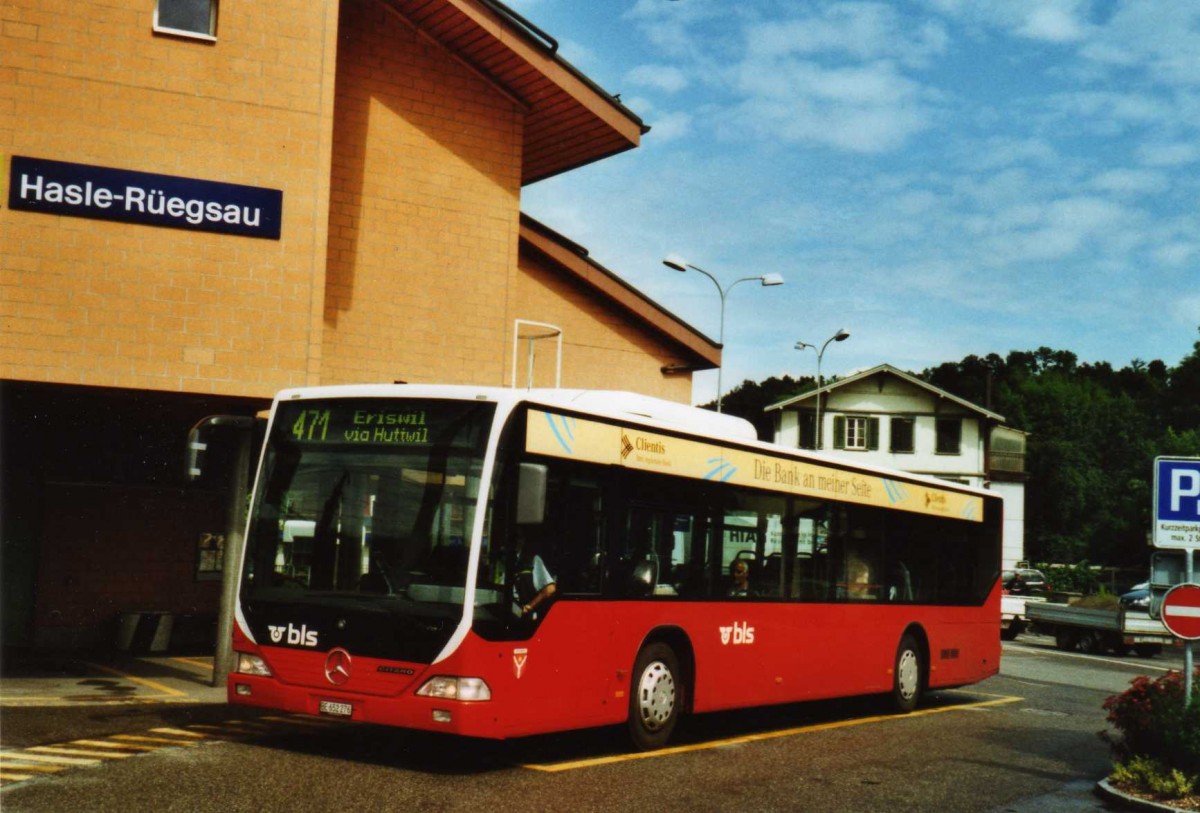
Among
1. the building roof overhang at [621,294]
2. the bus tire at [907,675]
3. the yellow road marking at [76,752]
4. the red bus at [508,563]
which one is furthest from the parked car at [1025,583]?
the yellow road marking at [76,752]

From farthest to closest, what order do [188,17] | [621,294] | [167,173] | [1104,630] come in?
1. [1104,630]
2. [621,294]
3. [188,17]
4. [167,173]

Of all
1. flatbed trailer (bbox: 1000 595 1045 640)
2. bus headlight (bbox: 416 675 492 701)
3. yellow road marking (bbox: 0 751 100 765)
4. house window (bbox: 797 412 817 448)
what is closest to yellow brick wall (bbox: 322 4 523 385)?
yellow road marking (bbox: 0 751 100 765)

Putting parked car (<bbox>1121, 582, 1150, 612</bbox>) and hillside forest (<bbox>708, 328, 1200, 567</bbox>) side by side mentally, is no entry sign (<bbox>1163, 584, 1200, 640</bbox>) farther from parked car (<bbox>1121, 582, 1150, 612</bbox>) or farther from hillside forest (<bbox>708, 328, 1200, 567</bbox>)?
hillside forest (<bbox>708, 328, 1200, 567</bbox>)

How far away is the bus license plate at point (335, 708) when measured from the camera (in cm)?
978

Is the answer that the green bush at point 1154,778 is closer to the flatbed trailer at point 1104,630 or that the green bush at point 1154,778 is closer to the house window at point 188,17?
the house window at point 188,17

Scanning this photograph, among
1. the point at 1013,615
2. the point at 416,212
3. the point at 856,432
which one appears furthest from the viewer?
the point at 856,432

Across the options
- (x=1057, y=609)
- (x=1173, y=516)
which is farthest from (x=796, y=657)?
(x=1057, y=609)

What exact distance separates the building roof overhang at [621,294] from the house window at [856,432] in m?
50.6

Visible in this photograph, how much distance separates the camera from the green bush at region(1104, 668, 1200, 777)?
10.6 metres

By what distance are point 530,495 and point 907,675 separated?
28.1 feet

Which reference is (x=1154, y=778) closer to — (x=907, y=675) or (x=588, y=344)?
(x=907, y=675)

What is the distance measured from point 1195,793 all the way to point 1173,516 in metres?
2.61

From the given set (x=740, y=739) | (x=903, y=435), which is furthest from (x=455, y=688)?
(x=903, y=435)

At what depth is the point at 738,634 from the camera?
1291cm
